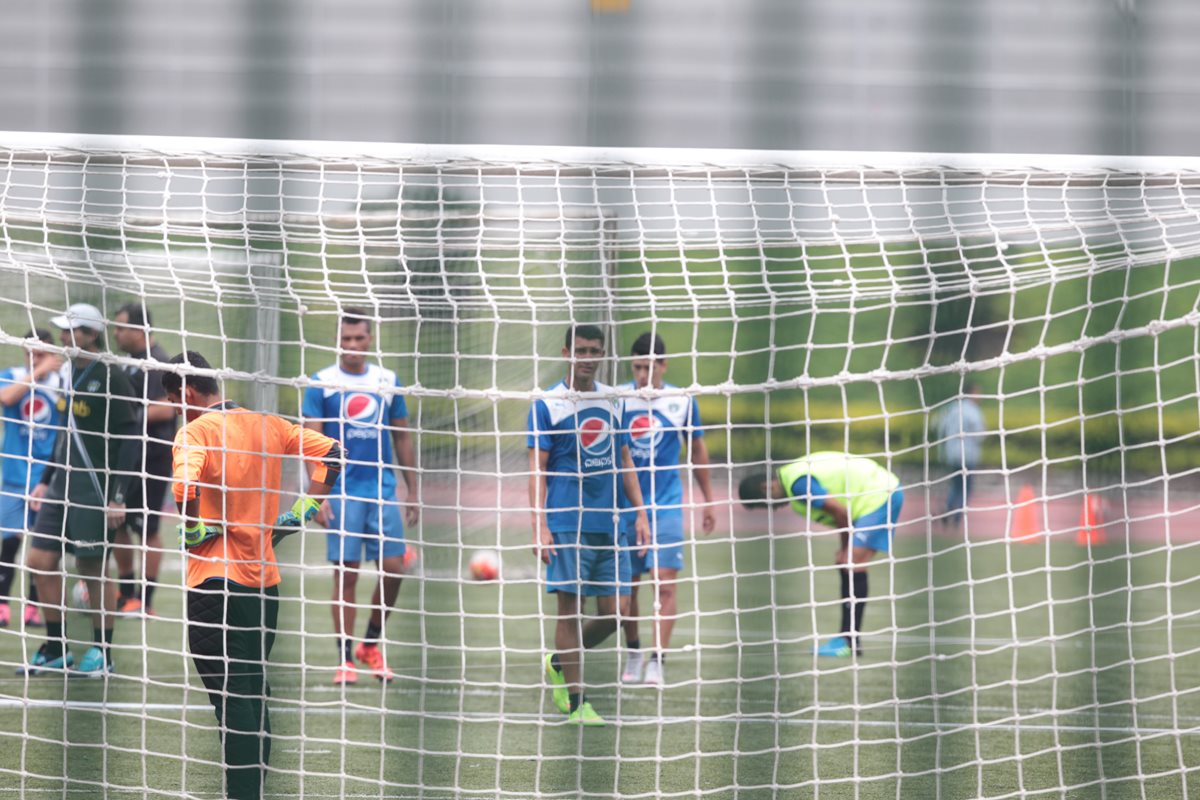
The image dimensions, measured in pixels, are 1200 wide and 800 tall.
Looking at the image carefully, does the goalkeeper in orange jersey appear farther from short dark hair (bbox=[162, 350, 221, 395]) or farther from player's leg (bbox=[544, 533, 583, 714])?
player's leg (bbox=[544, 533, 583, 714])

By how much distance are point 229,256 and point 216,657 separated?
4.25m

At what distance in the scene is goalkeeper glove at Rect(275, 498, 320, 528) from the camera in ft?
13.4

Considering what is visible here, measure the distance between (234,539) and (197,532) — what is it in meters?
0.12

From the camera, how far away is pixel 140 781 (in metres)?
4.42

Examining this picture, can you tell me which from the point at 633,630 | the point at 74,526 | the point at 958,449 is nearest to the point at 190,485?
the point at 74,526

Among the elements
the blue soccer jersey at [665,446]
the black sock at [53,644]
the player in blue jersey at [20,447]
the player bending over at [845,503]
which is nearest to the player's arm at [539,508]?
the blue soccer jersey at [665,446]

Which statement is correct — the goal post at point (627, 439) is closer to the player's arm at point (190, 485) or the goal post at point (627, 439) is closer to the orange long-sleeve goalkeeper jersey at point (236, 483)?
the orange long-sleeve goalkeeper jersey at point (236, 483)

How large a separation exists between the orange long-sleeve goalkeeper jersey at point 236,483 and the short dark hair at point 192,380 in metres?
0.08

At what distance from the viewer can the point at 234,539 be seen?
409 cm

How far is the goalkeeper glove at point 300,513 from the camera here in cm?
407

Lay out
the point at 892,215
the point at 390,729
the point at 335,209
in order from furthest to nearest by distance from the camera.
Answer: the point at 335,209 → the point at 892,215 → the point at 390,729

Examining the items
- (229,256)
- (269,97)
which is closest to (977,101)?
(269,97)

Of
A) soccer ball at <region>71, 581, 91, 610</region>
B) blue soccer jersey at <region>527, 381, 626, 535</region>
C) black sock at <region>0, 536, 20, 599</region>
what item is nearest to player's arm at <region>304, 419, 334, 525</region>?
blue soccer jersey at <region>527, 381, 626, 535</region>

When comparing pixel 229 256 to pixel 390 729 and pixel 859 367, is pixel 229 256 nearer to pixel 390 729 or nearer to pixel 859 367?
pixel 390 729
